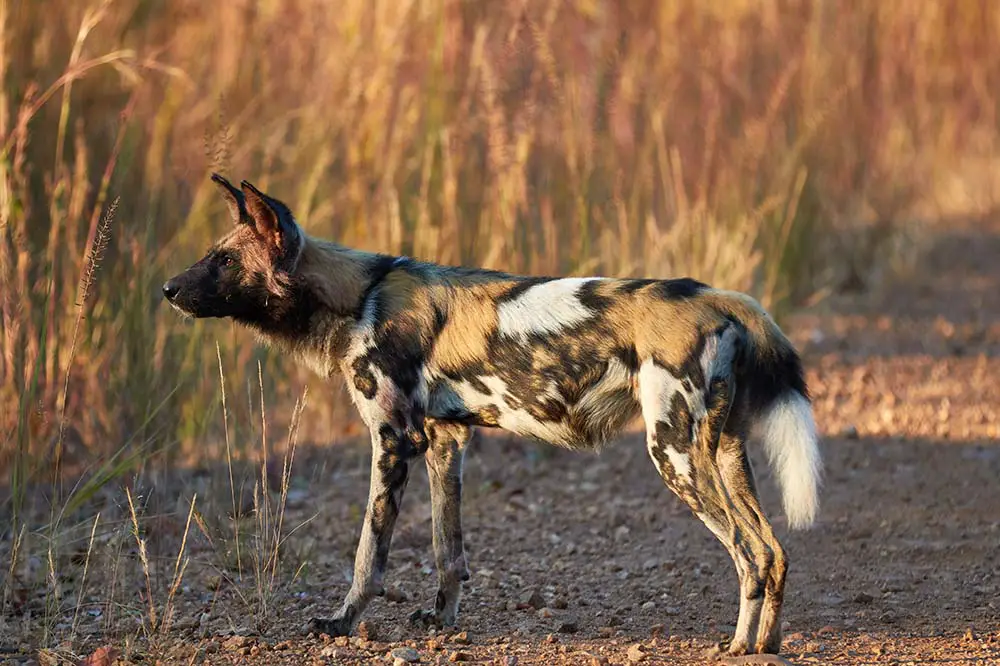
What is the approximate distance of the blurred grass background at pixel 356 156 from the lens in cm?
515

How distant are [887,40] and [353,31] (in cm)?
437

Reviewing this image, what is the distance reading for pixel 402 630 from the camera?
3842mm

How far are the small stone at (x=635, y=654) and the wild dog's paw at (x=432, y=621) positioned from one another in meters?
0.57

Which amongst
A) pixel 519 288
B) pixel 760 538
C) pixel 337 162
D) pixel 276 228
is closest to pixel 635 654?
pixel 760 538

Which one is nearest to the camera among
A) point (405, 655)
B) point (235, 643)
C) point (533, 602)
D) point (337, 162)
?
point (405, 655)

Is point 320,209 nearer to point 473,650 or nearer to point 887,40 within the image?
point 473,650

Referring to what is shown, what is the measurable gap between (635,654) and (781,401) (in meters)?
0.75

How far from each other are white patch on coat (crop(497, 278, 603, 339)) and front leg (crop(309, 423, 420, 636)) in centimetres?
42

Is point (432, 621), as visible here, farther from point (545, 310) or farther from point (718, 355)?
point (718, 355)

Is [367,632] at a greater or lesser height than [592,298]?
lesser

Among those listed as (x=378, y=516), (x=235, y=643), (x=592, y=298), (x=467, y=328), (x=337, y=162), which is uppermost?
(x=337, y=162)

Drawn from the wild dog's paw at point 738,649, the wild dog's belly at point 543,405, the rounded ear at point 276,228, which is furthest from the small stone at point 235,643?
the wild dog's paw at point 738,649

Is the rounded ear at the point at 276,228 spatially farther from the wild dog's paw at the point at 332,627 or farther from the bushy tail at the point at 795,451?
the bushy tail at the point at 795,451

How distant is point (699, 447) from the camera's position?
3508 mm
